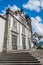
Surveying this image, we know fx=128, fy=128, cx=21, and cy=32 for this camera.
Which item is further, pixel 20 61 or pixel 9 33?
pixel 9 33

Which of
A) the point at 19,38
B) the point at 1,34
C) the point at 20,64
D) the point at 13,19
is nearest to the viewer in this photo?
the point at 20,64

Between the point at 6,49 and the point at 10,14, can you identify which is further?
the point at 10,14

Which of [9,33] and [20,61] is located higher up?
[9,33]

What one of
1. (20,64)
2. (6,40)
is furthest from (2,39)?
(20,64)

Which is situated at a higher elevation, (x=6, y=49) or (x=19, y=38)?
(x=19, y=38)

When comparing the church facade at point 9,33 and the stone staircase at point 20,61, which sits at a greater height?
the church facade at point 9,33

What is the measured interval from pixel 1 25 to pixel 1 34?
1.55 meters

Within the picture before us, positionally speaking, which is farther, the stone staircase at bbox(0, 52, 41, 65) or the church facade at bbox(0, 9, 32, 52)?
the church facade at bbox(0, 9, 32, 52)

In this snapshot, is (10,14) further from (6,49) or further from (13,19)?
(6,49)

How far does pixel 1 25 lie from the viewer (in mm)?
21797

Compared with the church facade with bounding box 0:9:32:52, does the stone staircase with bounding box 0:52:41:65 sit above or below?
below

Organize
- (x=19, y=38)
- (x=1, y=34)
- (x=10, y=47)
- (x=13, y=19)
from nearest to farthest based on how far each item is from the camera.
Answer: (x=1, y=34)
(x=10, y=47)
(x=13, y=19)
(x=19, y=38)

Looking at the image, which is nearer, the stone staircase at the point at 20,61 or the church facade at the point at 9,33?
the stone staircase at the point at 20,61

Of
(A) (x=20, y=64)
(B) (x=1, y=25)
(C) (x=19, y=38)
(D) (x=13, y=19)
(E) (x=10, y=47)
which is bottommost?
(A) (x=20, y=64)
